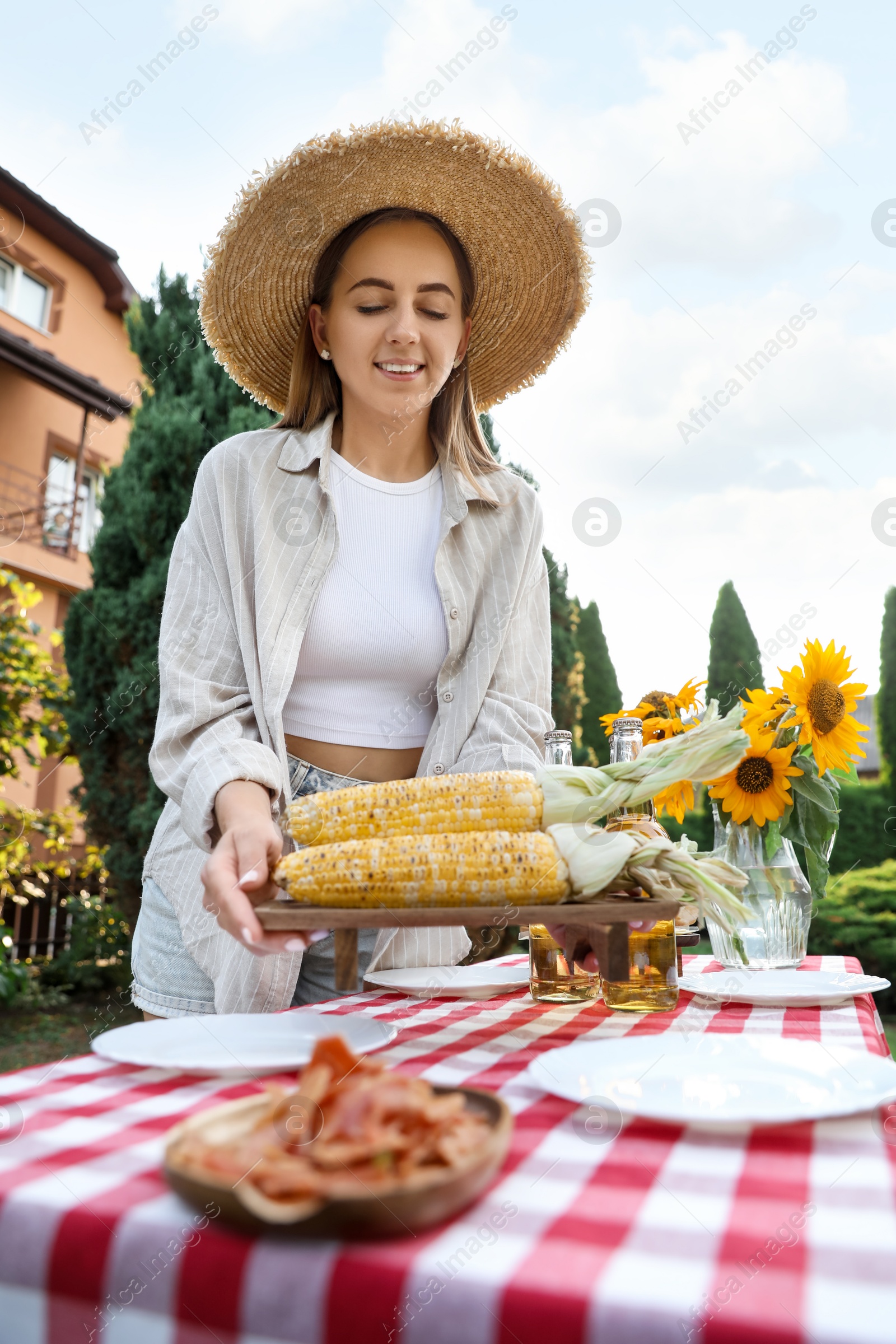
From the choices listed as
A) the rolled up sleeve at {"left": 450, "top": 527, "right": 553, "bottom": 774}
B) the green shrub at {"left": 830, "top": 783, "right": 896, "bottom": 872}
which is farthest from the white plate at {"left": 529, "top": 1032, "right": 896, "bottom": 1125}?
the green shrub at {"left": 830, "top": 783, "right": 896, "bottom": 872}

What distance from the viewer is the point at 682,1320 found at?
21.4 inches

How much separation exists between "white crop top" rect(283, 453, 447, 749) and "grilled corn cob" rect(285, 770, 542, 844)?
0.68 m

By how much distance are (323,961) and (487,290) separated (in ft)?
6.24

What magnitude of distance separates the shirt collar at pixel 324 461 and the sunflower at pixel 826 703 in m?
0.93

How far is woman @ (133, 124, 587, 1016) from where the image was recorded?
1.97 metres

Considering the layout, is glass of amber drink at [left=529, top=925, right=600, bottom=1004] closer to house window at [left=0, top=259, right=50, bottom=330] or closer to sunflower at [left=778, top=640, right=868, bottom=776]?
sunflower at [left=778, top=640, right=868, bottom=776]

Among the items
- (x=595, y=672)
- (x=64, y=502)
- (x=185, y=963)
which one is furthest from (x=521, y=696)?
(x=64, y=502)

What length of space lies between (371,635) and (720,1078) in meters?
1.37

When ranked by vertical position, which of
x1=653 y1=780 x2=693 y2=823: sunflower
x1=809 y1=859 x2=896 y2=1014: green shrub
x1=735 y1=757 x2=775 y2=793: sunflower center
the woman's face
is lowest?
x1=809 y1=859 x2=896 y2=1014: green shrub

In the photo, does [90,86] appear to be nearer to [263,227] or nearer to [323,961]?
[263,227]

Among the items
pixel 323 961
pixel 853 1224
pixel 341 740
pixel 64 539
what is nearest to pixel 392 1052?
pixel 853 1224

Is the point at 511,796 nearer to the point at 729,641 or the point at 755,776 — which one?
the point at 755,776

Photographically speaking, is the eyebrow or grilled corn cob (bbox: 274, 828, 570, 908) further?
the eyebrow

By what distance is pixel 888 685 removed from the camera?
12.4 meters
